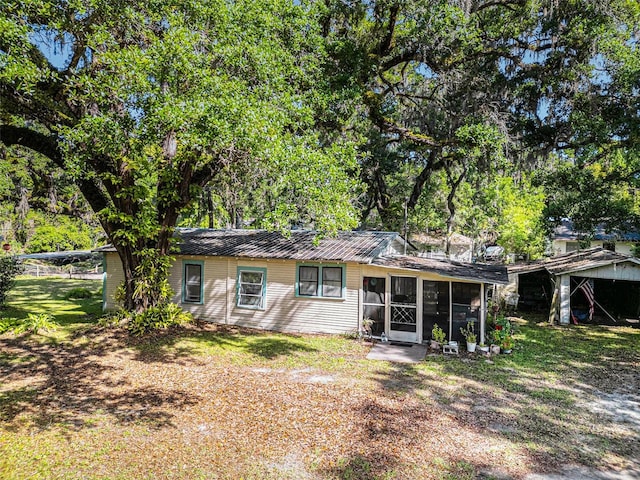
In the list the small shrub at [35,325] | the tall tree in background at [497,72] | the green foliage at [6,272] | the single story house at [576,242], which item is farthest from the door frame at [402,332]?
the single story house at [576,242]

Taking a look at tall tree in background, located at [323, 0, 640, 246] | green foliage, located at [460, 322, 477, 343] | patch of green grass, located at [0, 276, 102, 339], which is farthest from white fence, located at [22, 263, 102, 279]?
green foliage, located at [460, 322, 477, 343]

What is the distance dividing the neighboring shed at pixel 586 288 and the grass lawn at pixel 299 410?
13.7 feet

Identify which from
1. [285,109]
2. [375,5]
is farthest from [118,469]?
[375,5]

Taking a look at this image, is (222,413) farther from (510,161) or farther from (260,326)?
(510,161)

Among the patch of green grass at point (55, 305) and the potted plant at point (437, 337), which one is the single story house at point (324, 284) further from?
the patch of green grass at point (55, 305)

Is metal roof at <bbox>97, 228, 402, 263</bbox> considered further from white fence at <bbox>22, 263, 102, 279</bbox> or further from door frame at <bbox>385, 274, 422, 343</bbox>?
white fence at <bbox>22, 263, 102, 279</bbox>

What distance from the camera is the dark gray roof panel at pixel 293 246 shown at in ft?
42.2

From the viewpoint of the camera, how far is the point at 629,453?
5875 mm

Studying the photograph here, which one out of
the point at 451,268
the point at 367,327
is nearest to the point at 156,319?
the point at 367,327

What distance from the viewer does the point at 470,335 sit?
11.1m

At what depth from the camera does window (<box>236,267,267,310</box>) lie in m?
13.9

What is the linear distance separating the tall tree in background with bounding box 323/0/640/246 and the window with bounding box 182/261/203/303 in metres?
7.80

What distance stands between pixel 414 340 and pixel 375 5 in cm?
990

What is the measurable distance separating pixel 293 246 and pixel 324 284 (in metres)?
1.92
